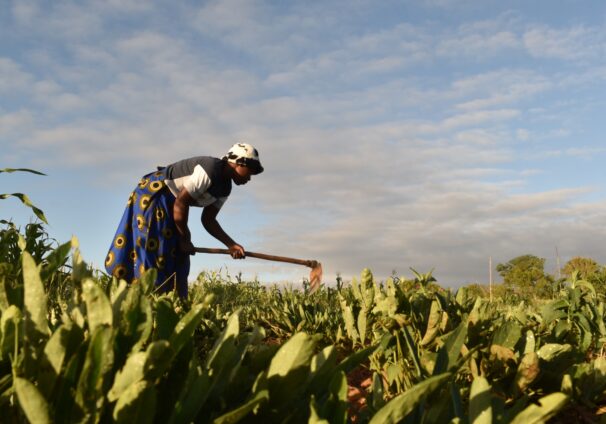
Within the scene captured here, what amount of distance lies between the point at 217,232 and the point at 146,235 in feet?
4.15

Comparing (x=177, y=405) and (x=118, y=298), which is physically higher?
(x=118, y=298)

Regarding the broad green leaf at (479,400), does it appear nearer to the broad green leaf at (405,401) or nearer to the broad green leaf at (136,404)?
the broad green leaf at (405,401)

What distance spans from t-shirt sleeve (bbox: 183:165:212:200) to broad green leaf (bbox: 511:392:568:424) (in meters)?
4.40

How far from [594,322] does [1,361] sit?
2.27 metres

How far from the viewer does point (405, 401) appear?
98 cm

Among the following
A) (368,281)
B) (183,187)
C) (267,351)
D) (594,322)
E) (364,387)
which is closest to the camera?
(267,351)

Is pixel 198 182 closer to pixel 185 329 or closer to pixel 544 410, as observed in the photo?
pixel 185 329

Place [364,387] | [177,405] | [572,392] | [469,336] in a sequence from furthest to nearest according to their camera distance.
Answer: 1. [364,387]
2. [469,336]
3. [572,392]
4. [177,405]

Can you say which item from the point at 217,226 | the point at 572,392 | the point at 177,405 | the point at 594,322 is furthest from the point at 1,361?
the point at 217,226

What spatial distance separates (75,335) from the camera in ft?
3.43

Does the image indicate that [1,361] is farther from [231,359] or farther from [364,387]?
[364,387]

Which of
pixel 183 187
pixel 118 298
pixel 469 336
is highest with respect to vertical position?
pixel 183 187

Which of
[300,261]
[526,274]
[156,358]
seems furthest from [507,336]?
[526,274]

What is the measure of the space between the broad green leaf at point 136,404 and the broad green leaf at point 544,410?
65 cm
